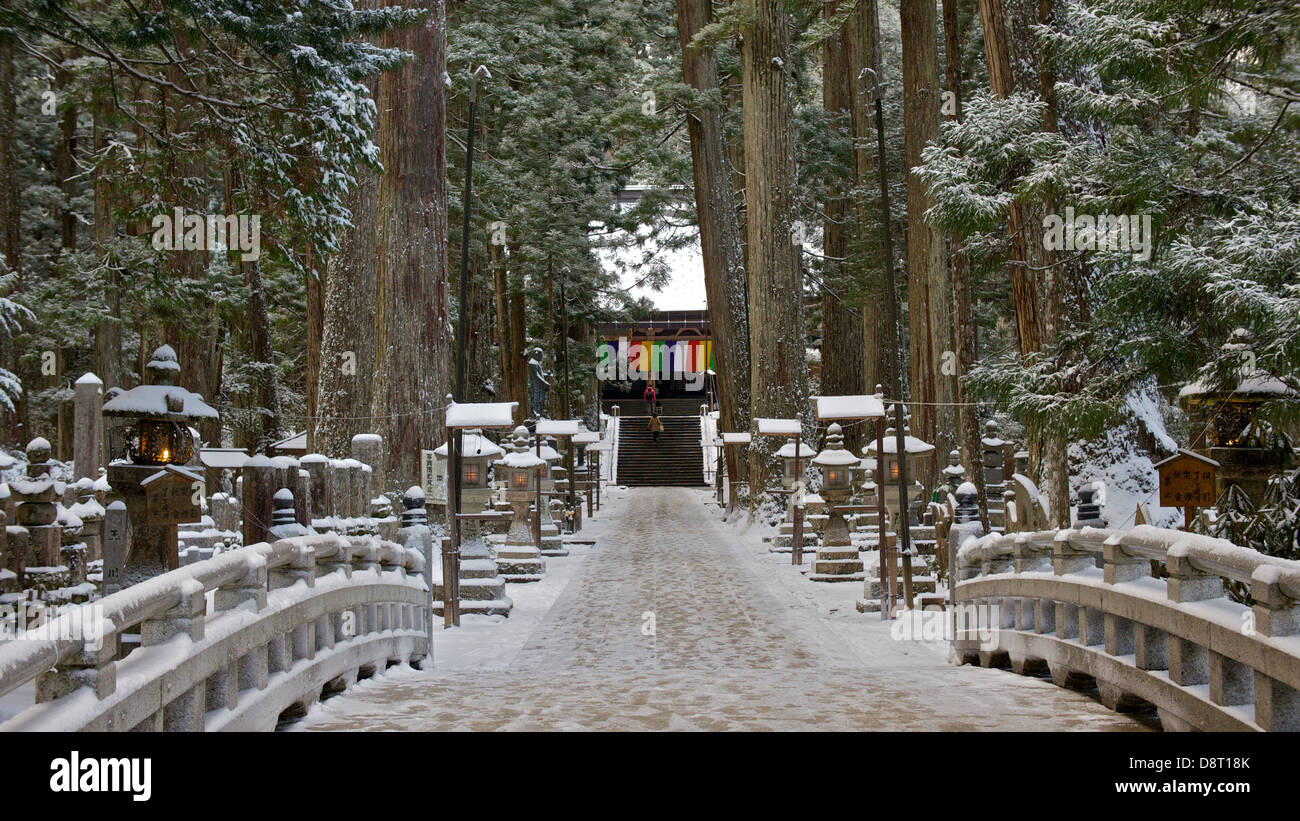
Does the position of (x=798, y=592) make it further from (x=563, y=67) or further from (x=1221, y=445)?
(x=563, y=67)

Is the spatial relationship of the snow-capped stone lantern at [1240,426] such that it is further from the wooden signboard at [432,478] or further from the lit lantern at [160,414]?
the wooden signboard at [432,478]

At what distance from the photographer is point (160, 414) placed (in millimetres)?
9156

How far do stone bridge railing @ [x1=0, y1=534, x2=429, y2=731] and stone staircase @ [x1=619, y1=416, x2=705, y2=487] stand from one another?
38589 millimetres

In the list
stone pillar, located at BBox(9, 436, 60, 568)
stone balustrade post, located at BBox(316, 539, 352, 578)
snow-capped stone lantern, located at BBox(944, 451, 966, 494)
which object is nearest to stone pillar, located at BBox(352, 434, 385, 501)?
stone pillar, located at BBox(9, 436, 60, 568)

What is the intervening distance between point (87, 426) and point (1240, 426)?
1357cm

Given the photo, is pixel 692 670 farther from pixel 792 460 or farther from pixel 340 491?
pixel 792 460

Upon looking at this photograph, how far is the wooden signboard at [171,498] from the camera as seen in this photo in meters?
9.09

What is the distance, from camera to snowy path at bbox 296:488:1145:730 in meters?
6.10

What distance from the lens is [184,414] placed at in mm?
9258

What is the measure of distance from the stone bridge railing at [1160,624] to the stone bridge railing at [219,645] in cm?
426

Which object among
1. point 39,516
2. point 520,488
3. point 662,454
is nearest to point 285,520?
point 39,516

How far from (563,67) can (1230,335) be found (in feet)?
82.8

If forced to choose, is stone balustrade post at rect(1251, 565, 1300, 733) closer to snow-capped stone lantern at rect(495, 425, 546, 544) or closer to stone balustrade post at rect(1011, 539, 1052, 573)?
stone balustrade post at rect(1011, 539, 1052, 573)

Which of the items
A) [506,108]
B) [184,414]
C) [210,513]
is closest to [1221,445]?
[184,414]
